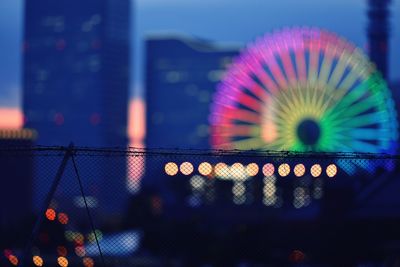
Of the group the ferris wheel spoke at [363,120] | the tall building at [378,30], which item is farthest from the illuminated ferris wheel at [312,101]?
the tall building at [378,30]

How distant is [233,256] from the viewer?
31.0 meters

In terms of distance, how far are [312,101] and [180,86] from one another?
126 meters

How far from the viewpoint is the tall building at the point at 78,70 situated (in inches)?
6038

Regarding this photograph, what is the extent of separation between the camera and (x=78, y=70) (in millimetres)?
161125

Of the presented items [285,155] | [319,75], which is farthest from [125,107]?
[285,155]

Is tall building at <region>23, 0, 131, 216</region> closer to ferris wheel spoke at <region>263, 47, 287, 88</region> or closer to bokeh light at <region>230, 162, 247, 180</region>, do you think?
bokeh light at <region>230, 162, 247, 180</region>

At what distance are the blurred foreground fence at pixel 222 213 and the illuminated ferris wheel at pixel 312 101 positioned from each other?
1.94 metres

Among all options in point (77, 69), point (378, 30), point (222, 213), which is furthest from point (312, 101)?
point (77, 69)

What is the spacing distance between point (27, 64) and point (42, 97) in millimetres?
9053

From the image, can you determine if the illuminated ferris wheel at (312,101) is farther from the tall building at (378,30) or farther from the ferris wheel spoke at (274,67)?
the tall building at (378,30)

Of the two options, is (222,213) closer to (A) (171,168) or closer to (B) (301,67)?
(B) (301,67)

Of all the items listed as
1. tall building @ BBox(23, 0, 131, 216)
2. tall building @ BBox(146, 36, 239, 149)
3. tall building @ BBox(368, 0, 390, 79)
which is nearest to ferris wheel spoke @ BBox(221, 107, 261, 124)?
tall building @ BBox(368, 0, 390, 79)

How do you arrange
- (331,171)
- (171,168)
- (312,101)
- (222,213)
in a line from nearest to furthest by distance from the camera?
1. (331,171)
2. (171,168)
3. (312,101)
4. (222,213)

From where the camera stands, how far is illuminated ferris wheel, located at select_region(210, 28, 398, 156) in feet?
129
